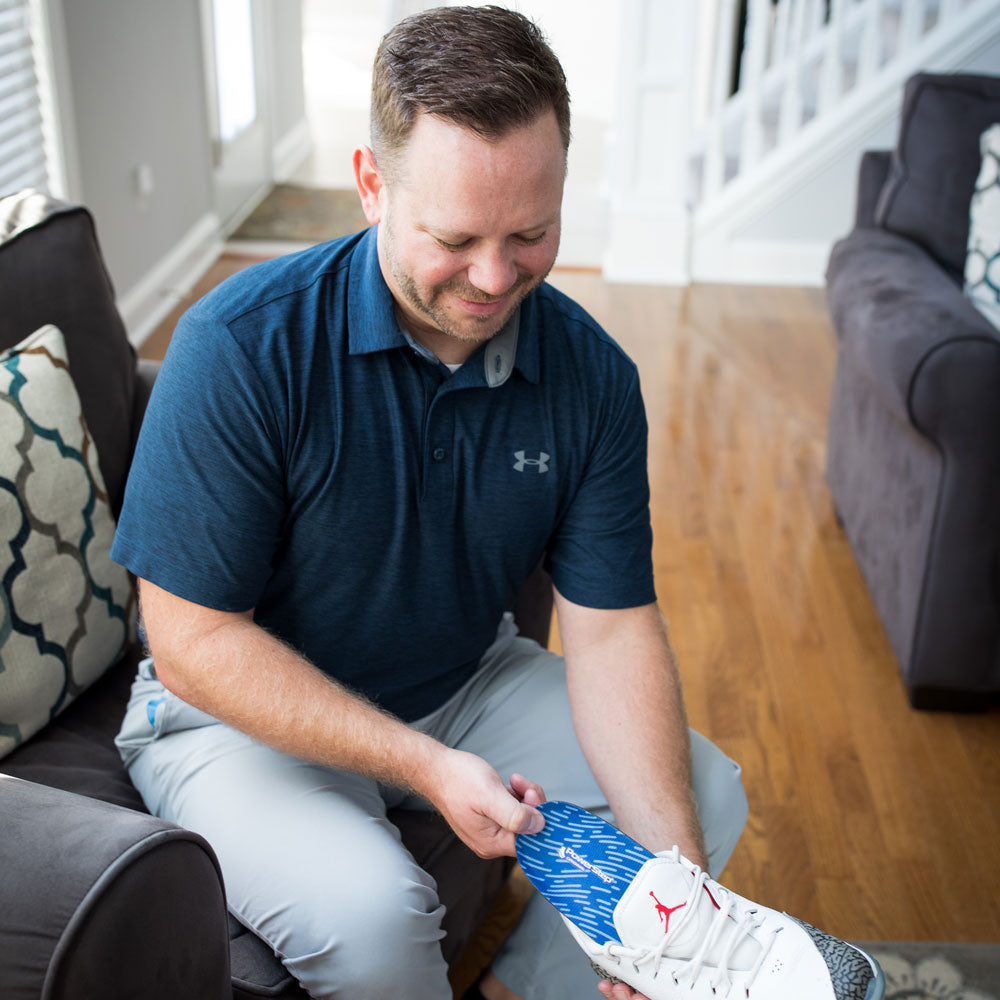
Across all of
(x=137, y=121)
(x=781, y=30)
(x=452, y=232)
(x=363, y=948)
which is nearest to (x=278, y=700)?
(x=363, y=948)

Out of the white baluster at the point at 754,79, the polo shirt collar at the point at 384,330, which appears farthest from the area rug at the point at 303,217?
the polo shirt collar at the point at 384,330

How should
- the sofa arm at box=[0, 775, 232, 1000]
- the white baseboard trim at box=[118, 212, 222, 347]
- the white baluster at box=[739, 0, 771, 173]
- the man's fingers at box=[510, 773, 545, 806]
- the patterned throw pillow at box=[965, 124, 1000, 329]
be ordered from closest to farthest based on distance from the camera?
the sofa arm at box=[0, 775, 232, 1000]
the man's fingers at box=[510, 773, 545, 806]
the patterned throw pillow at box=[965, 124, 1000, 329]
the white baseboard trim at box=[118, 212, 222, 347]
the white baluster at box=[739, 0, 771, 173]

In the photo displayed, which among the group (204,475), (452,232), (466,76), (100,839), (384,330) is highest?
(466,76)

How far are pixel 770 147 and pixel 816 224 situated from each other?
438 millimetres

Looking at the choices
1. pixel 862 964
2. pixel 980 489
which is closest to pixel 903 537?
pixel 980 489

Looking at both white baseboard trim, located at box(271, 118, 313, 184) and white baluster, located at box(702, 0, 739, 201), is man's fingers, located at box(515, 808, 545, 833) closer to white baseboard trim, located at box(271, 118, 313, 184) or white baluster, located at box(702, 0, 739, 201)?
white baluster, located at box(702, 0, 739, 201)

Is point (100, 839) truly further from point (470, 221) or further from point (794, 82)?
point (794, 82)

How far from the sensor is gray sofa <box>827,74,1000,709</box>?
75.2 inches

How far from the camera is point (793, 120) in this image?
4160 millimetres

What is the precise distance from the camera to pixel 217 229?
4.42 metres

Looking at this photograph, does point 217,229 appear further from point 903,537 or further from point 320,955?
point 320,955

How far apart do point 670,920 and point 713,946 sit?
4 centimetres

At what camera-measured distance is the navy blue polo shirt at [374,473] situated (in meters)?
1.11

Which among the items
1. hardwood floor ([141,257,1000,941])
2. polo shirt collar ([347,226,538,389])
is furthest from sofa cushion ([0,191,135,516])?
hardwood floor ([141,257,1000,941])
